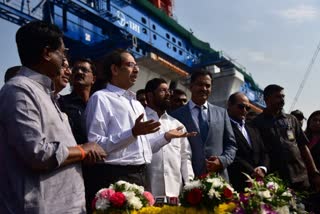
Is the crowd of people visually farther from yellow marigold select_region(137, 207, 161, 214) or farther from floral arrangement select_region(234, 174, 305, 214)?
floral arrangement select_region(234, 174, 305, 214)

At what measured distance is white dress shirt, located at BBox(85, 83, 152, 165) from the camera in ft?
10.1

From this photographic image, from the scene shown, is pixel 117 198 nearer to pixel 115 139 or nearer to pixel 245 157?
pixel 115 139

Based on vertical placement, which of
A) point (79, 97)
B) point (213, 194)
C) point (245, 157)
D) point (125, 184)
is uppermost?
point (79, 97)

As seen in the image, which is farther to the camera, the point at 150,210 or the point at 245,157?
the point at 245,157

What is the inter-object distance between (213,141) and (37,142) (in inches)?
101

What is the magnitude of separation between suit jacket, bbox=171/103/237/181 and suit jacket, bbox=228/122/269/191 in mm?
402

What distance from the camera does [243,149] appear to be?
484 cm

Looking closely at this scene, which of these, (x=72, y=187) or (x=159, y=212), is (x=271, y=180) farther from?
(x=72, y=187)

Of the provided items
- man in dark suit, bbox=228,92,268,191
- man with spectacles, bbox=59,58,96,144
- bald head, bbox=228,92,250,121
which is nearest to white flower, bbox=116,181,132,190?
man with spectacles, bbox=59,58,96,144

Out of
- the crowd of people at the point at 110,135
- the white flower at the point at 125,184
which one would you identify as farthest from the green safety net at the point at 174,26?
the white flower at the point at 125,184

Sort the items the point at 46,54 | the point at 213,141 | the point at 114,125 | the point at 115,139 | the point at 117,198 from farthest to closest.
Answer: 1. the point at 213,141
2. the point at 114,125
3. the point at 115,139
4. the point at 117,198
5. the point at 46,54

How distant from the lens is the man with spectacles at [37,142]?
205 centimetres

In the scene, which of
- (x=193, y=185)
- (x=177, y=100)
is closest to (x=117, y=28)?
(x=177, y=100)

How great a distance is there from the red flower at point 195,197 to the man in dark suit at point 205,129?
113 cm
